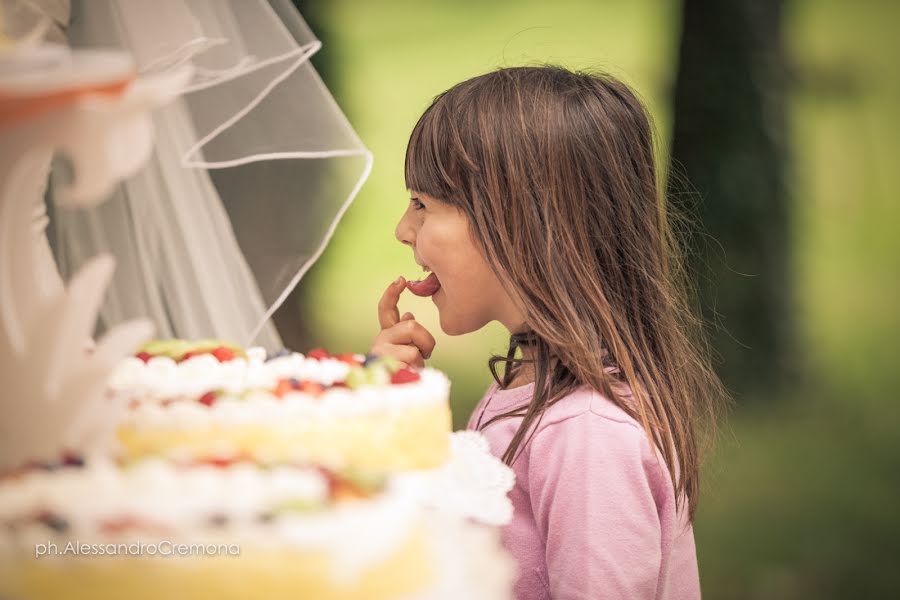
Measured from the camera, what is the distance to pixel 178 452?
75 cm

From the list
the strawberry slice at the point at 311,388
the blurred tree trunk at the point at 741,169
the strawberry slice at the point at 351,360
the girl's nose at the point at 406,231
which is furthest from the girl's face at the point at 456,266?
the blurred tree trunk at the point at 741,169

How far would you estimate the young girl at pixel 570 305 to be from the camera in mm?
1060

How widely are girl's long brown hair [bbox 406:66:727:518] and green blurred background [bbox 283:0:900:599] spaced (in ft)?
3.95

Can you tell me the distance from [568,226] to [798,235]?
148 cm

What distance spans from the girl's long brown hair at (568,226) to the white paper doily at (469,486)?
0.23 m

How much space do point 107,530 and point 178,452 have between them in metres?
0.21

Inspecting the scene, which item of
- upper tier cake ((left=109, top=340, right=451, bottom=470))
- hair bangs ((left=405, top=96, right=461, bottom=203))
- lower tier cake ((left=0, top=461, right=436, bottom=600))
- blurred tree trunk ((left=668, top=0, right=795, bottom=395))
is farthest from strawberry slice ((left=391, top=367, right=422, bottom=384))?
blurred tree trunk ((left=668, top=0, right=795, bottom=395))

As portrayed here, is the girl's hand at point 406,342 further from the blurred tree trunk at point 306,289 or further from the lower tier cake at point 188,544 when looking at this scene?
the blurred tree trunk at point 306,289

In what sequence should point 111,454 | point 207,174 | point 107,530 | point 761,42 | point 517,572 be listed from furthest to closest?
point 761,42
point 207,174
point 517,572
point 111,454
point 107,530

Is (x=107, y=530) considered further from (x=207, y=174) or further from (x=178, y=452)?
(x=207, y=174)

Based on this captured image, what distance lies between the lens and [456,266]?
122 centimetres

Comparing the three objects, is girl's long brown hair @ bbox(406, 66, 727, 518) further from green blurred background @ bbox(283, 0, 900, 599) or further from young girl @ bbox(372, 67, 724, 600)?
green blurred background @ bbox(283, 0, 900, 599)

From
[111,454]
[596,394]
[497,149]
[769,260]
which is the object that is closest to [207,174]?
[497,149]

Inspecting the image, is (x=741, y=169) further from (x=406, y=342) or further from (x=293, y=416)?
(x=293, y=416)
